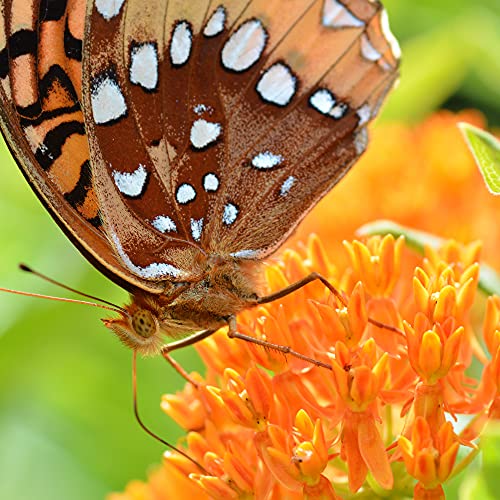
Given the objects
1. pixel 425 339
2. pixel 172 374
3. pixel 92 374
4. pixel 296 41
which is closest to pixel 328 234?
pixel 172 374

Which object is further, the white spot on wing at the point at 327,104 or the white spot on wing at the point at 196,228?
the white spot on wing at the point at 327,104

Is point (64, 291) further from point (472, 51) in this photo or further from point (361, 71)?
point (472, 51)

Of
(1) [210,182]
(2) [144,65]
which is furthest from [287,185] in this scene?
(2) [144,65]

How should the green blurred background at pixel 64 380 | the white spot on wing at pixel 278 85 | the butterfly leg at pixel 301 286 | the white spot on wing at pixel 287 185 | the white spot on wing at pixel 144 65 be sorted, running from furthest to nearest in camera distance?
the green blurred background at pixel 64 380 → the white spot on wing at pixel 287 185 → the white spot on wing at pixel 278 85 → the butterfly leg at pixel 301 286 → the white spot on wing at pixel 144 65

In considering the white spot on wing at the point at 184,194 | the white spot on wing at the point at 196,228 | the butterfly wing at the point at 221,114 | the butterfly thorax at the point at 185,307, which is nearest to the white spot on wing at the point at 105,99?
the butterfly wing at the point at 221,114

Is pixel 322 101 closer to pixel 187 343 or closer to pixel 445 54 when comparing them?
pixel 187 343

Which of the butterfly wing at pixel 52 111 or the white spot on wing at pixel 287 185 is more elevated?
the white spot on wing at pixel 287 185

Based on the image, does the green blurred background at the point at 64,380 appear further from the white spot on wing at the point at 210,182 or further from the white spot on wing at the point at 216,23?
the white spot on wing at the point at 216,23

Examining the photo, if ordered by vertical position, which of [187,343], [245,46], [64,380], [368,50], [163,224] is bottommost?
[64,380]
